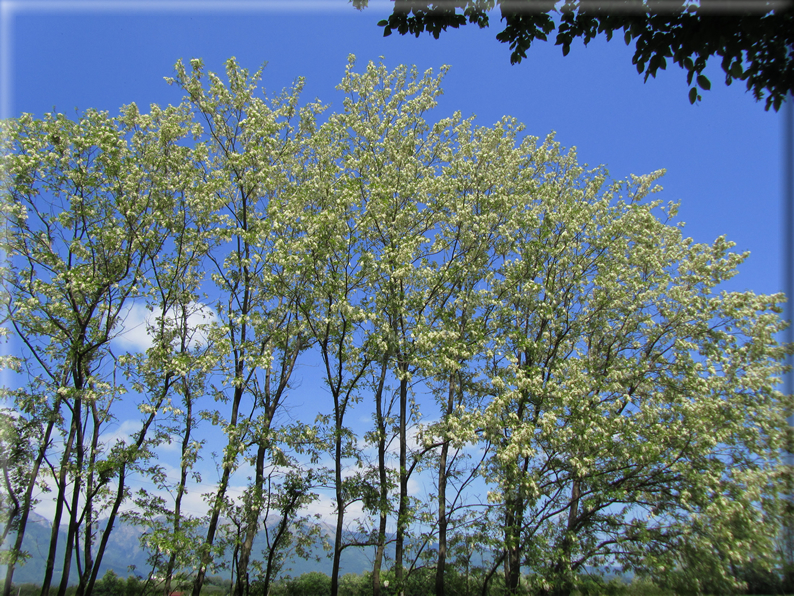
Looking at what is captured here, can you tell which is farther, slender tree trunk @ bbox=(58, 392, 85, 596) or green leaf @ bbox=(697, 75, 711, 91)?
slender tree trunk @ bbox=(58, 392, 85, 596)

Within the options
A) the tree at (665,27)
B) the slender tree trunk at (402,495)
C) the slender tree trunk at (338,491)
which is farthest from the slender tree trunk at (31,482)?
the tree at (665,27)

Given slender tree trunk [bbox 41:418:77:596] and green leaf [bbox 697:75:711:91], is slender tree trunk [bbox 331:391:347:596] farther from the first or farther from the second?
green leaf [bbox 697:75:711:91]

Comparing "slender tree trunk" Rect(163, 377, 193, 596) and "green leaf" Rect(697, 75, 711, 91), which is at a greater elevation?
"green leaf" Rect(697, 75, 711, 91)

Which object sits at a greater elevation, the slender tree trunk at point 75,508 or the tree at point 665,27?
the tree at point 665,27

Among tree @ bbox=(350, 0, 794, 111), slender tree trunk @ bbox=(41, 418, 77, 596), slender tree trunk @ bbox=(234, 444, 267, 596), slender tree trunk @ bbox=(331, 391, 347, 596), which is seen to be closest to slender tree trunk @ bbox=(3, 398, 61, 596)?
slender tree trunk @ bbox=(41, 418, 77, 596)

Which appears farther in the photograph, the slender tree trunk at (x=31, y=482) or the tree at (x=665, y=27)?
the slender tree trunk at (x=31, y=482)

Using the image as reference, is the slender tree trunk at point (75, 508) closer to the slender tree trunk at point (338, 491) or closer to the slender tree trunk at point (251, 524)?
the slender tree trunk at point (251, 524)

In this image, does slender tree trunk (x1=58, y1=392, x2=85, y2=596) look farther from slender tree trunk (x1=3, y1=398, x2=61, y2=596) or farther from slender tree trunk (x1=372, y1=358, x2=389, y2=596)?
slender tree trunk (x1=372, y1=358, x2=389, y2=596)

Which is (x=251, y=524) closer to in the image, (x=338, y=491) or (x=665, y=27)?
(x=338, y=491)

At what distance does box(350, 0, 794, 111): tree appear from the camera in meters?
5.36

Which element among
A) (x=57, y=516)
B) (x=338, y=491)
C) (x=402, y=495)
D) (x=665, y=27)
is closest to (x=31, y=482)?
(x=57, y=516)

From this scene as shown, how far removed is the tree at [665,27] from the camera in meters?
5.36

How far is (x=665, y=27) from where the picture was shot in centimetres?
602

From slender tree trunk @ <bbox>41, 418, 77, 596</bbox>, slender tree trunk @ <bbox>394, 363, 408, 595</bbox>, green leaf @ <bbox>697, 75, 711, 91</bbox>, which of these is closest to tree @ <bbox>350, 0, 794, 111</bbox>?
green leaf @ <bbox>697, 75, 711, 91</bbox>
